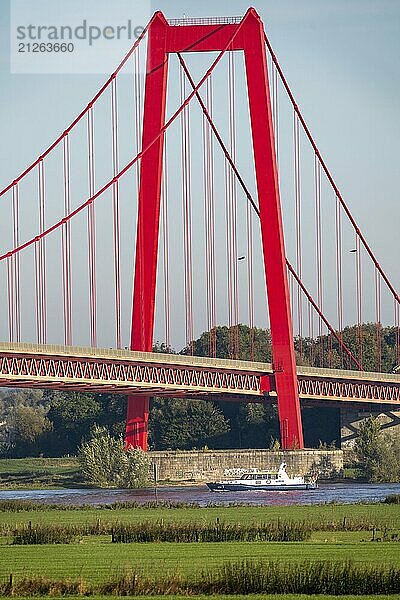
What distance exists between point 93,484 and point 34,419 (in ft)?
141

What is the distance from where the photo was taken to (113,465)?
90812 millimetres

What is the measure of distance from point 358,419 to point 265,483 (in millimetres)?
30798

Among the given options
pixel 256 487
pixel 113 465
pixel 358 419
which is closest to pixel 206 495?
pixel 256 487

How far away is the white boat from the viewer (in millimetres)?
87625

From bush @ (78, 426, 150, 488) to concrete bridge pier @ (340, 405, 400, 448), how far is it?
97.6 feet

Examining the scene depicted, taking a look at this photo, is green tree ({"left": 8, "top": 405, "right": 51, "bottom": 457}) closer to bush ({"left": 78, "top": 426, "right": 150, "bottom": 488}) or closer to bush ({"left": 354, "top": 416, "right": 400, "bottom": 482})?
bush ({"left": 354, "top": 416, "right": 400, "bottom": 482})

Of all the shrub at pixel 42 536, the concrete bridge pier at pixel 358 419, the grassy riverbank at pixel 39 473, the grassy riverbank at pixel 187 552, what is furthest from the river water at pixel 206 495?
the shrub at pixel 42 536

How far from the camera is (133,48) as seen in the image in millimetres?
92500

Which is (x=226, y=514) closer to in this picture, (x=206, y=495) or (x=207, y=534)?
(x=207, y=534)

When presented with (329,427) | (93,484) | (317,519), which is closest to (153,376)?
(93,484)

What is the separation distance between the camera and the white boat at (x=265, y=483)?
87.6 meters

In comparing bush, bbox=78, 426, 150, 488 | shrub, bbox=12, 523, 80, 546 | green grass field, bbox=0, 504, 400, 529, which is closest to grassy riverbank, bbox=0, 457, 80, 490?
bush, bbox=78, 426, 150, 488

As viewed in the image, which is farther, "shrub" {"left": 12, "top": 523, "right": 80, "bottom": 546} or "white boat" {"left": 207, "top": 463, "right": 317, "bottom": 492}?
"white boat" {"left": 207, "top": 463, "right": 317, "bottom": 492}

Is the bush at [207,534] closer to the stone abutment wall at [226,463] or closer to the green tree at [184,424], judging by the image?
the stone abutment wall at [226,463]
